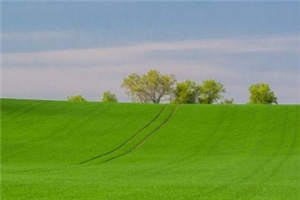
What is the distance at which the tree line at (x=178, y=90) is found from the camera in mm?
115500

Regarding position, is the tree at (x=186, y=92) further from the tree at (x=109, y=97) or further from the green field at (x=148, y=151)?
the green field at (x=148, y=151)

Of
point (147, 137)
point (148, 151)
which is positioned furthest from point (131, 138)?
point (148, 151)

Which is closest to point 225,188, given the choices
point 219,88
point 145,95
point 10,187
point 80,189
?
point 80,189

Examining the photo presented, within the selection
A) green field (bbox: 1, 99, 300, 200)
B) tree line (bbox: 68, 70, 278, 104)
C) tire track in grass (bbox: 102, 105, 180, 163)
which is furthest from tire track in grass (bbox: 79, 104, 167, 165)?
tree line (bbox: 68, 70, 278, 104)

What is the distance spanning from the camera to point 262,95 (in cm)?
12081

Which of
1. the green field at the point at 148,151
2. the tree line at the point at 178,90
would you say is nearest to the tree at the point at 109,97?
the tree line at the point at 178,90

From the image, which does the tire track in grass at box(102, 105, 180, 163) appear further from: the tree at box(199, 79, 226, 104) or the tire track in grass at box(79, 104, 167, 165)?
the tree at box(199, 79, 226, 104)

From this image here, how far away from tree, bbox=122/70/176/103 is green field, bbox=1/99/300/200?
5163 centimetres

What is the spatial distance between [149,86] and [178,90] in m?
6.66

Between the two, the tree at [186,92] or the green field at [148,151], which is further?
the tree at [186,92]

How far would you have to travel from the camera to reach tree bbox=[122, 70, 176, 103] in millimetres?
115688

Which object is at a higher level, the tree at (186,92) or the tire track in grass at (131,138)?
the tree at (186,92)

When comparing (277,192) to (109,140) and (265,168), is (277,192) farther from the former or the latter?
(109,140)

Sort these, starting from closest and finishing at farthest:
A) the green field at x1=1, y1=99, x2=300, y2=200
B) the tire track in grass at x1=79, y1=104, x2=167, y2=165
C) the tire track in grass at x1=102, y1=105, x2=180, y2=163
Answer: the green field at x1=1, y1=99, x2=300, y2=200, the tire track in grass at x1=79, y1=104, x2=167, y2=165, the tire track in grass at x1=102, y1=105, x2=180, y2=163
